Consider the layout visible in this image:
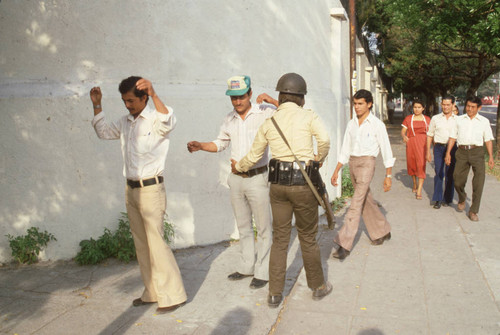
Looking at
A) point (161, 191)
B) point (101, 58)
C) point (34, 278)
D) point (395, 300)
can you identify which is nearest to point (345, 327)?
point (395, 300)

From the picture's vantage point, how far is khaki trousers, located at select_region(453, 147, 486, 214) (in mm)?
7008

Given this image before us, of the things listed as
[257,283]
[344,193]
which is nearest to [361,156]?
[257,283]

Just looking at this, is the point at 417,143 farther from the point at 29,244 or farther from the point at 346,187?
the point at 29,244

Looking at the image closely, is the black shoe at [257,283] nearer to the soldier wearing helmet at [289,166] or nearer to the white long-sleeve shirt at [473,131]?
the soldier wearing helmet at [289,166]

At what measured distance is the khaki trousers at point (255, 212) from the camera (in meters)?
4.51

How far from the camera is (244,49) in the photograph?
6105mm

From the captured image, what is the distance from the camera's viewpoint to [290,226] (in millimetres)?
4160

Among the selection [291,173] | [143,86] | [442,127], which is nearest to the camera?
[143,86]

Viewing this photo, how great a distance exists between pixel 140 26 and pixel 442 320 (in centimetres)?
430

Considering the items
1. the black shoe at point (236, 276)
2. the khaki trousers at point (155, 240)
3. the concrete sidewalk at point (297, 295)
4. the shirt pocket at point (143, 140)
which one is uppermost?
the shirt pocket at point (143, 140)

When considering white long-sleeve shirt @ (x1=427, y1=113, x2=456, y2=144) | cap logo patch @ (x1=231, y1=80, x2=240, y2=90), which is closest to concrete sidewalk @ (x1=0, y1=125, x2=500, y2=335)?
cap logo patch @ (x1=231, y1=80, x2=240, y2=90)

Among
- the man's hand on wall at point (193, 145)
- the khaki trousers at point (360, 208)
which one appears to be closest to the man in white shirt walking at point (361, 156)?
the khaki trousers at point (360, 208)

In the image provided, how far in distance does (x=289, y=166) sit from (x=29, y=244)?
3328 millimetres

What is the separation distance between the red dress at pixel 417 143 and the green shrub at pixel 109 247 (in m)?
5.36
